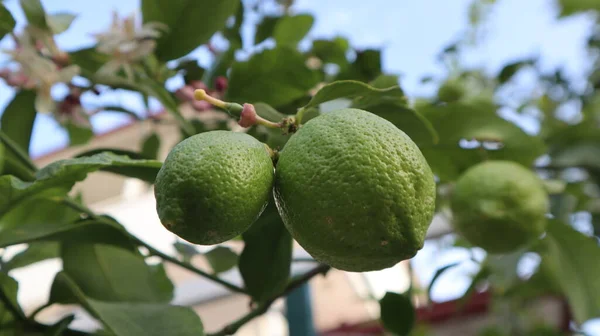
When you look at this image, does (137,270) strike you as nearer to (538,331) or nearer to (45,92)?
(45,92)

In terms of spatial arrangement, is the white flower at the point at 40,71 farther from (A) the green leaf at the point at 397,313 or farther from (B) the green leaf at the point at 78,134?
(A) the green leaf at the point at 397,313

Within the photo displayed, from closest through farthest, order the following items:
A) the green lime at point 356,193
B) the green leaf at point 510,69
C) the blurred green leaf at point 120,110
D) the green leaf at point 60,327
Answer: the green lime at point 356,193 < the green leaf at point 60,327 < the blurred green leaf at point 120,110 < the green leaf at point 510,69

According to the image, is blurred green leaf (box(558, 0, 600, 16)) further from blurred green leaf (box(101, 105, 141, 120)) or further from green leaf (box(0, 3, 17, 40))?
green leaf (box(0, 3, 17, 40))

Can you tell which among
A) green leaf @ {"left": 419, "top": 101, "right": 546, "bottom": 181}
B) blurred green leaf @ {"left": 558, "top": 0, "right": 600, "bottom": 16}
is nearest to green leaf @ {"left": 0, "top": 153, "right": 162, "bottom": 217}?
green leaf @ {"left": 419, "top": 101, "right": 546, "bottom": 181}

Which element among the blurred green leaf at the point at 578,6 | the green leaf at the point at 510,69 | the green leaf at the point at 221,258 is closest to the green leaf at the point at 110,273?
the green leaf at the point at 221,258

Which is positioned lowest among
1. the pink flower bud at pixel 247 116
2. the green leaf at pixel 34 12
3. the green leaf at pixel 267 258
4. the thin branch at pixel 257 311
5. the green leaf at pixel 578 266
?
the green leaf at pixel 578 266

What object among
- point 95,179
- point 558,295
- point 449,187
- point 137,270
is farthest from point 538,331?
point 95,179
